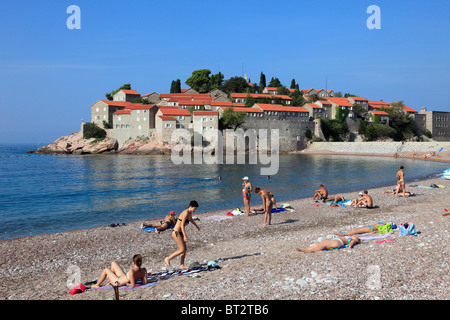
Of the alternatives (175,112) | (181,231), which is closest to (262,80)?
(175,112)

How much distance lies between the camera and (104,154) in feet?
228

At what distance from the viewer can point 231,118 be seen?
65.7 m

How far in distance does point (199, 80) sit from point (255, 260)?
282ft

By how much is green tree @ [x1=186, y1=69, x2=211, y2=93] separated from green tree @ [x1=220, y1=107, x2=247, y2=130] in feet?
83.9

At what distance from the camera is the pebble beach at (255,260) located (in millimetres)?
6590

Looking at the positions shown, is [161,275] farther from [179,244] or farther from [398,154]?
[398,154]

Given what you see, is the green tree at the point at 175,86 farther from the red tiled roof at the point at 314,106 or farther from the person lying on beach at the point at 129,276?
the person lying on beach at the point at 129,276

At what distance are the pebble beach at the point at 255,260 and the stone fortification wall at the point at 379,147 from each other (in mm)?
53416

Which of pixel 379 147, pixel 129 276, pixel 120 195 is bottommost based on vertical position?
pixel 120 195

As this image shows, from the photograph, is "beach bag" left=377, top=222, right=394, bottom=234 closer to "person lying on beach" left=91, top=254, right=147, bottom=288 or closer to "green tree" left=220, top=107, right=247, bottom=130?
"person lying on beach" left=91, top=254, right=147, bottom=288

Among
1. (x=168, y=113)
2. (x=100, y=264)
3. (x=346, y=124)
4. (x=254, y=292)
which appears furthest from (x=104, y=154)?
(x=254, y=292)

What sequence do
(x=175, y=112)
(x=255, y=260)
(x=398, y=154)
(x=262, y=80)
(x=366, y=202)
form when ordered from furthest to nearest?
1. (x=262, y=80)
2. (x=175, y=112)
3. (x=398, y=154)
4. (x=366, y=202)
5. (x=255, y=260)

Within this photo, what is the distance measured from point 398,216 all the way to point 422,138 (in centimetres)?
8460

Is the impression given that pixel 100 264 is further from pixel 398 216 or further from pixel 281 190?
pixel 281 190
